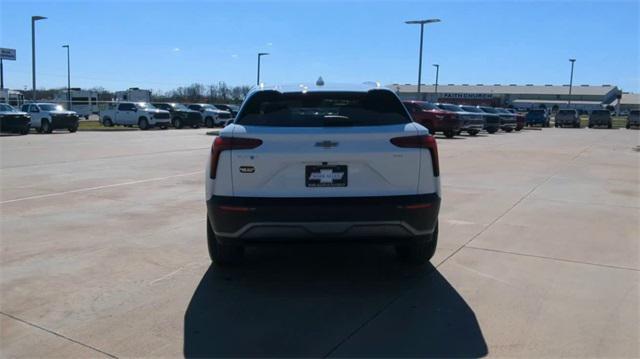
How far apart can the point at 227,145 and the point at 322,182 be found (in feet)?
2.61

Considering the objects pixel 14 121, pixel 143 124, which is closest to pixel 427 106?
pixel 143 124

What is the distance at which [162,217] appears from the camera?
7652 millimetres

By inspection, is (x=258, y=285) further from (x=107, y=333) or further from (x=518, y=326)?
(x=518, y=326)

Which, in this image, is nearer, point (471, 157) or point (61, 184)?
point (61, 184)

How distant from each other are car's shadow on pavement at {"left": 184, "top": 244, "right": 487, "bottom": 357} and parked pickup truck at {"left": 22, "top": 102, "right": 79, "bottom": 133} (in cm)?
2808

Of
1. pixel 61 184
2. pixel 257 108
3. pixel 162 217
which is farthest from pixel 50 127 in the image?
pixel 257 108

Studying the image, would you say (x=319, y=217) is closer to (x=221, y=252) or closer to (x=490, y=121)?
(x=221, y=252)

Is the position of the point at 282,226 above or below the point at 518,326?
above

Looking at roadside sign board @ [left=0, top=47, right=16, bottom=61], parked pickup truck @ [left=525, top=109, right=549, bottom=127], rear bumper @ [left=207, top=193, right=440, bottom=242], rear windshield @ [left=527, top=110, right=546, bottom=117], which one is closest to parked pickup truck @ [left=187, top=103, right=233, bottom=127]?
roadside sign board @ [left=0, top=47, right=16, bottom=61]

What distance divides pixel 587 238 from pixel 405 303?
3310 mm

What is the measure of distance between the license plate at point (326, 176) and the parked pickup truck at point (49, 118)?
1157 inches

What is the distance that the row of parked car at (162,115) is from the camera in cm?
3519

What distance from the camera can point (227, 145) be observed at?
4426mm

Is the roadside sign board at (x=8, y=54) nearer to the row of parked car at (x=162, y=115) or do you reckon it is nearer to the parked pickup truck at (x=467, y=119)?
the row of parked car at (x=162, y=115)
